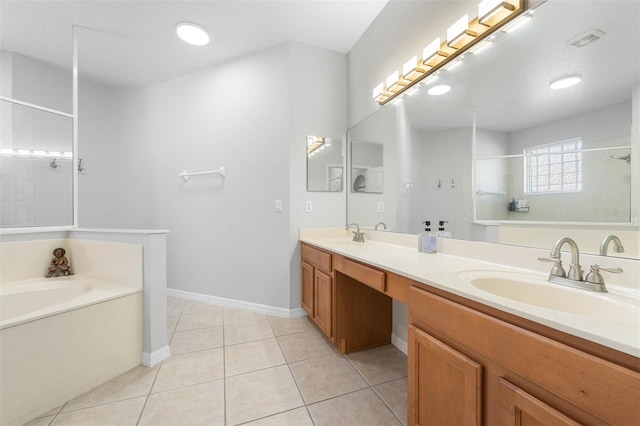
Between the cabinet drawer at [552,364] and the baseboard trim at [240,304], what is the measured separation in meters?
1.81

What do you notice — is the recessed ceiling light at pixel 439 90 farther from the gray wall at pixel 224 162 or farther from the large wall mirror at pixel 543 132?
the gray wall at pixel 224 162

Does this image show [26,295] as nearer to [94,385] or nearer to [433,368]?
[94,385]

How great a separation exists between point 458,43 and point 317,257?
1668 millimetres

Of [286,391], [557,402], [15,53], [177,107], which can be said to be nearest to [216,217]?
[177,107]

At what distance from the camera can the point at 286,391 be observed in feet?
4.82

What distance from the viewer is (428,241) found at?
161cm

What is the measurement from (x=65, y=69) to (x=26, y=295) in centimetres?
276

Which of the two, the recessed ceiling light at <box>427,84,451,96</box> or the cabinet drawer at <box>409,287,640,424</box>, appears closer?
the cabinet drawer at <box>409,287,640,424</box>

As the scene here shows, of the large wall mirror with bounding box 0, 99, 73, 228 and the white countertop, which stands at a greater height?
the large wall mirror with bounding box 0, 99, 73, 228

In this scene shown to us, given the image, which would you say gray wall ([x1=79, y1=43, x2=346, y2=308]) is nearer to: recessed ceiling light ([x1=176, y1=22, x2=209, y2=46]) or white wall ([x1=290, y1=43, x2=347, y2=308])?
white wall ([x1=290, y1=43, x2=347, y2=308])

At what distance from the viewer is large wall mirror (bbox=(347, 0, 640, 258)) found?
89 centimetres

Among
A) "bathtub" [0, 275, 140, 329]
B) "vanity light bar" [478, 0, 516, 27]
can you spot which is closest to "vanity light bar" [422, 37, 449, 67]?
"vanity light bar" [478, 0, 516, 27]

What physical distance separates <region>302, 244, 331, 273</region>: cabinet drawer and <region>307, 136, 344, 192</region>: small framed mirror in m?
0.62

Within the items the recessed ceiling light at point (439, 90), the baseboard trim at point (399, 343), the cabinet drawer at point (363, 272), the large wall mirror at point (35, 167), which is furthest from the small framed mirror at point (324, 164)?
the large wall mirror at point (35, 167)
